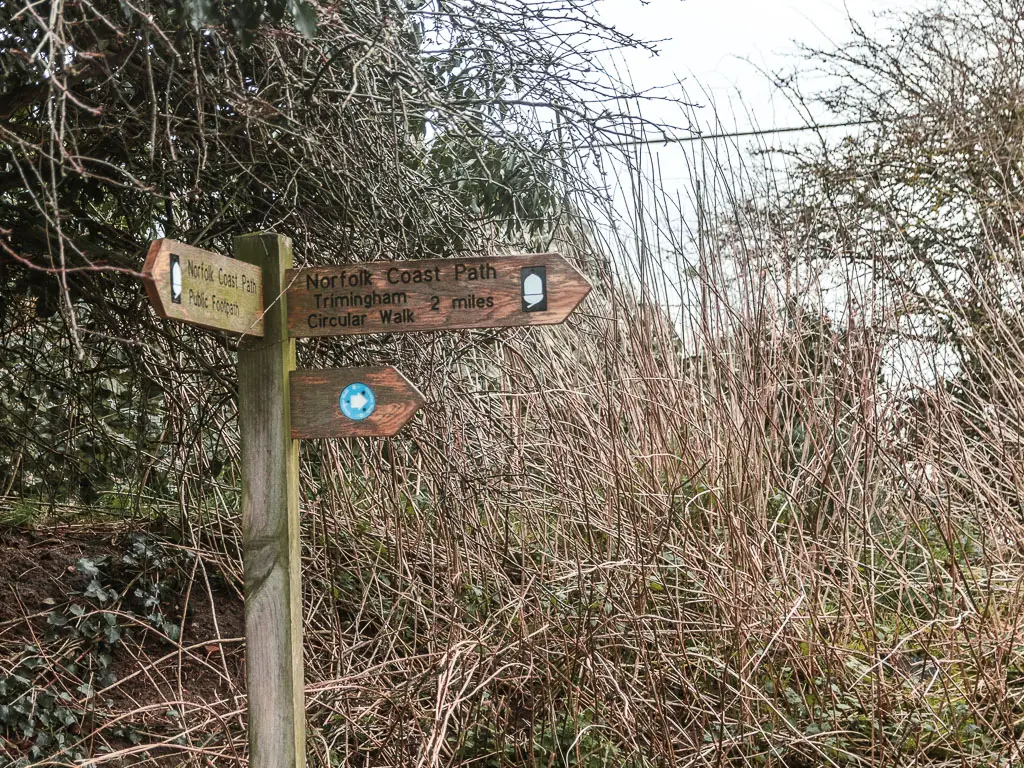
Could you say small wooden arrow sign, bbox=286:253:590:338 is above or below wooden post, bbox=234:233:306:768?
above

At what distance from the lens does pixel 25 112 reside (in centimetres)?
388

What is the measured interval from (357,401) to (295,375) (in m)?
0.20

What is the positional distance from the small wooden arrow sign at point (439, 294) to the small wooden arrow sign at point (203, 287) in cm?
12

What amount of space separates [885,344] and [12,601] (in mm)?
3649

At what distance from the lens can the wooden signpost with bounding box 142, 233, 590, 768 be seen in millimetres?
2797

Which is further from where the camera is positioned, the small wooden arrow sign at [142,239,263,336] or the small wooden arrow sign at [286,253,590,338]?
the small wooden arrow sign at [286,253,590,338]

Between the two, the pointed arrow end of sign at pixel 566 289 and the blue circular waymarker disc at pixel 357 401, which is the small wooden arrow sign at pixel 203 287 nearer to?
the blue circular waymarker disc at pixel 357 401

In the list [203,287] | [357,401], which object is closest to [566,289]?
[357,401]

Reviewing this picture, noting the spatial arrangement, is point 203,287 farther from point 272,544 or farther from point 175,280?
point 272,544

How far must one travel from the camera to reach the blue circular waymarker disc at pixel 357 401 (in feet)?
9.30

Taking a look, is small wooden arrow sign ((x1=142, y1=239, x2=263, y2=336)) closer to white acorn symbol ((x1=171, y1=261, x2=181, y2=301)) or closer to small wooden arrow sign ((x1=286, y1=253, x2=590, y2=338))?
white acorn symbol ((x1=171, y1=261, x2=181, y2=301))

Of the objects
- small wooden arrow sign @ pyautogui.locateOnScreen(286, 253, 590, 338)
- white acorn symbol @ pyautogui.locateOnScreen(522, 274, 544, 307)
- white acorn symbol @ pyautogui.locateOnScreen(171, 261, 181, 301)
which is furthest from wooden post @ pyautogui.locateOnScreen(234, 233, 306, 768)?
white acorn symbol @ pyautogui.locateOnScreen(522, 274, 544, 307)

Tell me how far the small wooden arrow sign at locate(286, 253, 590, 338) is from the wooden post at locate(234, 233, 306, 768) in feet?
0.38

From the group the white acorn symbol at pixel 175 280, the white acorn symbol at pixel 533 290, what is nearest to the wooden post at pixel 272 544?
the white acorn symbol at pixel 175 280
